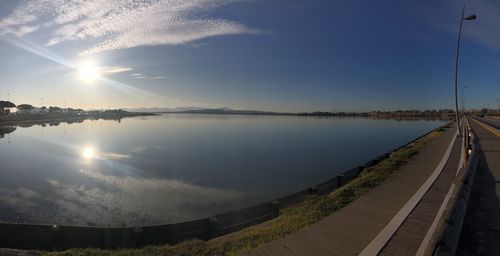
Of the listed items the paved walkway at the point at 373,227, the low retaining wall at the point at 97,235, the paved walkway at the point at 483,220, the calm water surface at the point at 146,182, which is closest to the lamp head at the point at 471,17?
the calm water surface at the point at 146,182

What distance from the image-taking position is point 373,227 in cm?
671

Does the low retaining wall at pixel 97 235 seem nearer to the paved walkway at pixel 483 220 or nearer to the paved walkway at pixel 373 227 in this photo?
the paved walkway at pixel 373 227

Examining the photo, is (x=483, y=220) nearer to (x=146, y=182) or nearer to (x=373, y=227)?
(x=373, y=227)

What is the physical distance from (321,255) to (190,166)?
69.9 ft

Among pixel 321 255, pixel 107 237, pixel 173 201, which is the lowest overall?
pixel 173 201

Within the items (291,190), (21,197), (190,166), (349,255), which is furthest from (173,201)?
(349,255)

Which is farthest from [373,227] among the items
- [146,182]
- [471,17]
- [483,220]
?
[471,17]

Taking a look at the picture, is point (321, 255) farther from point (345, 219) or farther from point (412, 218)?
point (412, 218)

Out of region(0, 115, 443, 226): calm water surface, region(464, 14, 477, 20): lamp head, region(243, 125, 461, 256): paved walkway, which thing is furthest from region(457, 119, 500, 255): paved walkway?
region(464, 14, 477, 20): lamp head

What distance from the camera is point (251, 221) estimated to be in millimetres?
11070

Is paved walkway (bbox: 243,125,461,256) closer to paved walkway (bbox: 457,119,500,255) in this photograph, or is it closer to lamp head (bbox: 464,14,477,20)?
paved walkway (bbox: 457,119,500,255)

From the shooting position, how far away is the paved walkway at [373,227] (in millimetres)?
5734

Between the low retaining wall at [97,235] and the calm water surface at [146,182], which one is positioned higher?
the low retaining wall at [97,235]

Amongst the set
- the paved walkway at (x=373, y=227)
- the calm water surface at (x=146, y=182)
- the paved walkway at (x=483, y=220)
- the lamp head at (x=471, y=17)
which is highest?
the lamp head at (x=471, y=17)
